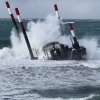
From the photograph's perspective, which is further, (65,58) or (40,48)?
(40,48)

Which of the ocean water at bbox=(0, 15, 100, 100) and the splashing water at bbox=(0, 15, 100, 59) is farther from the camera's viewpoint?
the splashing water at bbox=(0, 15, 100, 59)

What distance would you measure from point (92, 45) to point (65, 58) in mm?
5830

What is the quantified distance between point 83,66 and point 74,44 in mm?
5274

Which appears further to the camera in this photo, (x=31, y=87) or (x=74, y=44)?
(x=74, y=44)

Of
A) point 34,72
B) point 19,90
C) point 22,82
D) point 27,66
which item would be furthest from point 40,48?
point 19,90

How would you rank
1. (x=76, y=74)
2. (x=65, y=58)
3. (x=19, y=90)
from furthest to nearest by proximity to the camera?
(x=65, y=58), (x=76, y=74), (x=19, y=90)

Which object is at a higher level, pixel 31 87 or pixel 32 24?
pixel 32 24

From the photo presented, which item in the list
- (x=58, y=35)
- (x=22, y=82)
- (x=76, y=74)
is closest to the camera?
(x=22, y=82)

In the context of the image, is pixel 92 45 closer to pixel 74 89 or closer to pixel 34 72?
pixel 34 72

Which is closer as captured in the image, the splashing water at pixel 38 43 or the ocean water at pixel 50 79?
the ocean water at pixel 50 79

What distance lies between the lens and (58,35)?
42469mm

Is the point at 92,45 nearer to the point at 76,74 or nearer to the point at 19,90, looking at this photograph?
the point at 76,74

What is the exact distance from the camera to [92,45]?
40.3m

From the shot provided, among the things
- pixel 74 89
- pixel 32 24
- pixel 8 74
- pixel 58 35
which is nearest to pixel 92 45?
pixel 58 35
